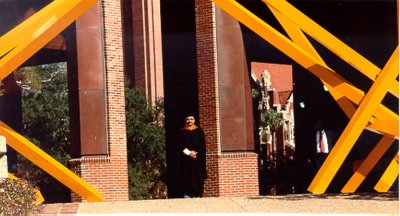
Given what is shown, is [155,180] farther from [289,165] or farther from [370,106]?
[370,106]

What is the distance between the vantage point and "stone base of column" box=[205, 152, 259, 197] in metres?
17.1

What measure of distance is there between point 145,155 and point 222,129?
6.34m

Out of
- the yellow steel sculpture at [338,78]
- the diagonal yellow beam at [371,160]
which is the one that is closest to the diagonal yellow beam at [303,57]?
the yellow steel sculpture at [338,78]

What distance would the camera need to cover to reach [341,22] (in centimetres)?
2294

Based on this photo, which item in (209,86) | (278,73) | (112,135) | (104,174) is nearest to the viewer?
(104,174)

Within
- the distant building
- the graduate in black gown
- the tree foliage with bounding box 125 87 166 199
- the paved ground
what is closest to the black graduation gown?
the graduate in black gown

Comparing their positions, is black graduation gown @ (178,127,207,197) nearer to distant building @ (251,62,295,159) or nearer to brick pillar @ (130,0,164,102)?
brick pillar @ (130,0,164,102)

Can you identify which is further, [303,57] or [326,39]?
[303,57]

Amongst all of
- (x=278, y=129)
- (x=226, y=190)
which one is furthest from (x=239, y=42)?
(x=278, y=129)

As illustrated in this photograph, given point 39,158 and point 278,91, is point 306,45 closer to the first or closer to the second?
point 39,158

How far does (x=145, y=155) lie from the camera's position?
2320 cm

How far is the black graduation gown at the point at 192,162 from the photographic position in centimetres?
1425

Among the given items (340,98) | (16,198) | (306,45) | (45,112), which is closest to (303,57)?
(306,45)

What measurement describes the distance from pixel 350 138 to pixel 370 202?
99 cm
